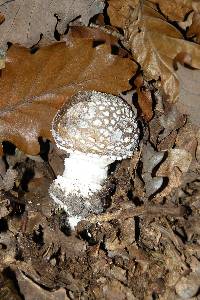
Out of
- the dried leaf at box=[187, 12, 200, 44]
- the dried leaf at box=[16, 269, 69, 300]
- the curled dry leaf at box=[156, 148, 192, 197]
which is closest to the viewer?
the dried leaf at box=[16, 269, 69, 300]

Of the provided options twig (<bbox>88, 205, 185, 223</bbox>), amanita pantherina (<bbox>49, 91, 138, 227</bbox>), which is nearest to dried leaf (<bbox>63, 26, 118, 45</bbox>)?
amanita pantherina (<bbox>49, 91, 138, 227</bbox>)

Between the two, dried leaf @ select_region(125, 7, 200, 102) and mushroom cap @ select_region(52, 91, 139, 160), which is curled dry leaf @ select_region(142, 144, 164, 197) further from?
mushroom cap @ select_region(52, 91, 139, 160)

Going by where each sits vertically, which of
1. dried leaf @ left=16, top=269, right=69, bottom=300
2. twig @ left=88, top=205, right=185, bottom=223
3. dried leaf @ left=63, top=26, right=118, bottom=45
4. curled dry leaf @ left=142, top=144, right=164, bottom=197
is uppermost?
dried leaf @ left=63, top=26, right=118, bottom=45

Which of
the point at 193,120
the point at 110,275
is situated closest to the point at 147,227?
the point at 110,275

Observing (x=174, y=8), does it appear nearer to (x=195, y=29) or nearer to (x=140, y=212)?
(x=195, y=29)

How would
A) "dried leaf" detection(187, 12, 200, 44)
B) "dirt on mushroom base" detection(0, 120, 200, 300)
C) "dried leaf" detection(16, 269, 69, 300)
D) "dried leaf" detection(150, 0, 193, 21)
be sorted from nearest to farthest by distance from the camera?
1. "dried leaf" detection(16, 269, 69, 300)
2. "dirt on mushroom base" detection(0, 120, 200, 300)
3. "dried leaf" detection(187, 12, 200, 44)
4. "dried leaf" detection(150, 0, 193, 21)

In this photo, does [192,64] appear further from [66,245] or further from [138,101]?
[66,245]
